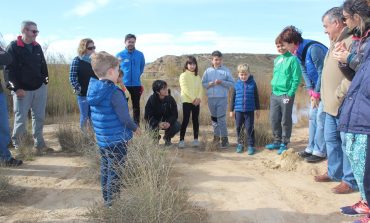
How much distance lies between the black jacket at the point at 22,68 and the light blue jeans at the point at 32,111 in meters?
0.13

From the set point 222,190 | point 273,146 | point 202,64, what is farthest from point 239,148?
point 202,64

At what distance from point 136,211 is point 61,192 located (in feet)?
5.38

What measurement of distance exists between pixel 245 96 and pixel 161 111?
59.4 inches

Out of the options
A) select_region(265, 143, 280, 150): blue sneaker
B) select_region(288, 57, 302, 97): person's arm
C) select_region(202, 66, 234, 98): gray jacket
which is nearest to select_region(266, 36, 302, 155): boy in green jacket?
select_region(288, 57, 302, 97): person's arm

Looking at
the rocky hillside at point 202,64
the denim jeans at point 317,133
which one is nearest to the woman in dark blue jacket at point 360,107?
the denim jeans at point 317,133

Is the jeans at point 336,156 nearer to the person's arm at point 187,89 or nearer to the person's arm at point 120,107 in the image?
the person's arm at point 120,107

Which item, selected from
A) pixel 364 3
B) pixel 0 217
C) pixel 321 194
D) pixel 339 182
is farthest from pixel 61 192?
pixel 364 3

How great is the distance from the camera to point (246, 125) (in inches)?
256

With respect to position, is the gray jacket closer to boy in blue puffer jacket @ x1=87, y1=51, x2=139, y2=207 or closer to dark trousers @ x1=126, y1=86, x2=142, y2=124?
dark trousers @ x1=126, y1=86, x2=142, y2=124

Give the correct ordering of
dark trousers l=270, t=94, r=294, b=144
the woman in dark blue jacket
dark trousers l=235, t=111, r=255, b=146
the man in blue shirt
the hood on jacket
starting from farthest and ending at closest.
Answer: the man in blue shirt
dark trousers l=235, t=111, r=255, b=146
dark trousers l=270, t=94, r=294, b=144
the hood on jacket
the woman in dark blue jacket

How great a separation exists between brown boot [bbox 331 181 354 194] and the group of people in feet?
0.03

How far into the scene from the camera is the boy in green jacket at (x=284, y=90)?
5.95m

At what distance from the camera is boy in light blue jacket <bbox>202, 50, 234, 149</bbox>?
678cm

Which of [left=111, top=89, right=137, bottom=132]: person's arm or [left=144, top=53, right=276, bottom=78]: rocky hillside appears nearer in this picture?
[left=111, top=89, right=137, bottom=132]: person's arm
